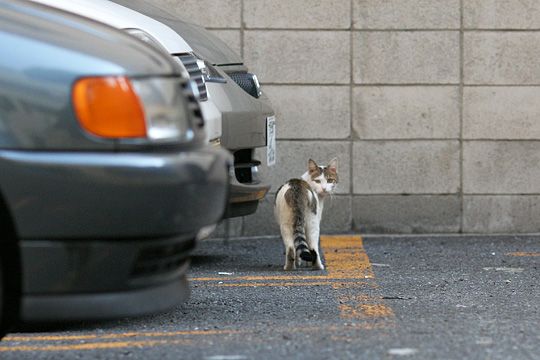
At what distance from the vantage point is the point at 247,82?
8.09 metres

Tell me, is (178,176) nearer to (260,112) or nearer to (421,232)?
(260,112)

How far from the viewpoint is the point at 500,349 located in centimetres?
517

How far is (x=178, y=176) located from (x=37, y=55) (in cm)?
59

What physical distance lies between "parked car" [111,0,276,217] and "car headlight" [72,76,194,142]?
10.2 feet

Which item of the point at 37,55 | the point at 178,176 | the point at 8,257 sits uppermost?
the point at 37,55

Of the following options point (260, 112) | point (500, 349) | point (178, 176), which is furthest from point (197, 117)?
point (260, 112)

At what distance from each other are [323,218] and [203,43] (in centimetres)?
242

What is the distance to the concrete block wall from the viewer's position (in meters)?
9.78

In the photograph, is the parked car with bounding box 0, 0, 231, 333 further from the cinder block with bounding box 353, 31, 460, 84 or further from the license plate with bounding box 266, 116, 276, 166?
the cinder block with bounding box 353, 31, 460, 84

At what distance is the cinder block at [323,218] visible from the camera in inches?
386

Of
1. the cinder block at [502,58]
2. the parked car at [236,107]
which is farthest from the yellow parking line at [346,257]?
the cinder block at [502,58]

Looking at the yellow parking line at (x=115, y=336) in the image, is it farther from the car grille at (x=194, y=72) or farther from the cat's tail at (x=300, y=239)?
the cat's tail at (x=300, y=239)

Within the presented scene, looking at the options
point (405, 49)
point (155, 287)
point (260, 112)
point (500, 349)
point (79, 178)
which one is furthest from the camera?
point (405, 49)

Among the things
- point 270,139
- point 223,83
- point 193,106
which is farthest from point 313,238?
point 193,106
